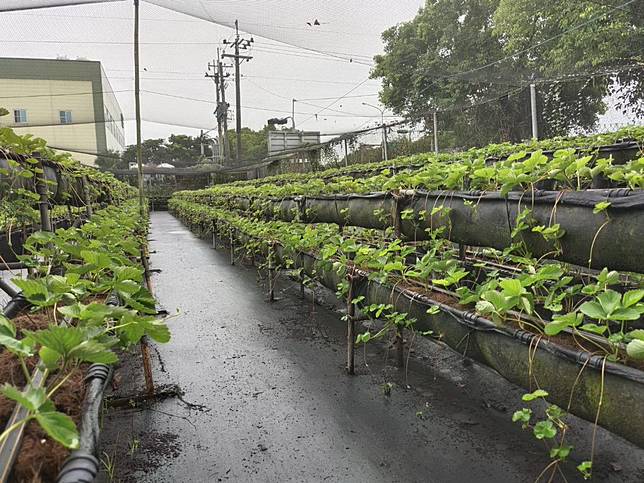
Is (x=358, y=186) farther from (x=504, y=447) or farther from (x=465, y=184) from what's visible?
(x=504, y=447)

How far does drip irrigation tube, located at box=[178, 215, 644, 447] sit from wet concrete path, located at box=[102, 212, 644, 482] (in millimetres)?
374

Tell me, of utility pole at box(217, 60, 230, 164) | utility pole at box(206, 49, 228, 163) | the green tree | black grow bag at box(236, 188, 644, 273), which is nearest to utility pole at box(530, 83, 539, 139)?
black grow bag at box(236, 188, 644, 273)

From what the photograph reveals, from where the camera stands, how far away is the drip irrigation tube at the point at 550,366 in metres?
1.13

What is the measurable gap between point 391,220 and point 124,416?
63.5 inches

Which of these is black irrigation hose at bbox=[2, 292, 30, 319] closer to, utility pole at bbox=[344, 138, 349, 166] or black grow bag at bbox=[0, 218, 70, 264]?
black grow bag at bbox=[0, 218, 70, 264]

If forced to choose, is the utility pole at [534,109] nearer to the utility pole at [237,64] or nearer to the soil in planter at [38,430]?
the soil in planter at [38,430]

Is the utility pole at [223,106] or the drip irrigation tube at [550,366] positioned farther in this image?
the utility pole at [223,106]

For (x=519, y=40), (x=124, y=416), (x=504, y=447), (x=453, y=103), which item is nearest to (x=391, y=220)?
(x=504, y=447)

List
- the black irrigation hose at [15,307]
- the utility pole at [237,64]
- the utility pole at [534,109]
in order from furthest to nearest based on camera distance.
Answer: the utility pole at [237,64], the utility pole at [534,109], the black irrigation hose at [15,307]

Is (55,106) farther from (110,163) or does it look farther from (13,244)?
(13,244)

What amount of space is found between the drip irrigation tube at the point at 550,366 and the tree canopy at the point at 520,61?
6621mm

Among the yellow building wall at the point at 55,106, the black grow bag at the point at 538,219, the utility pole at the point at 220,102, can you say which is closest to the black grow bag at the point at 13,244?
the black grow bag at the point at 538,219

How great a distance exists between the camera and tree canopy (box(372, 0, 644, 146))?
8.02 meters

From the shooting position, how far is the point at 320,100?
21828 mm
